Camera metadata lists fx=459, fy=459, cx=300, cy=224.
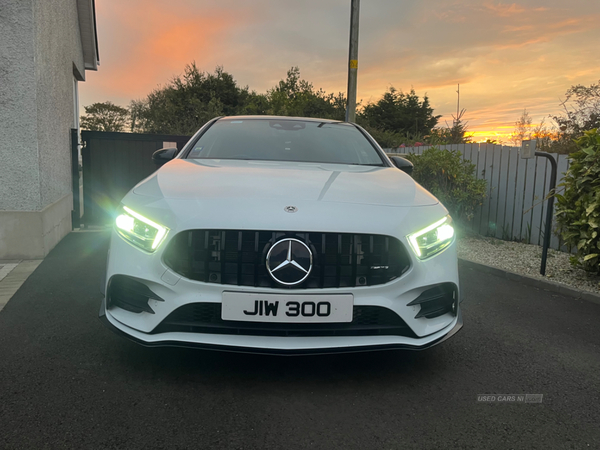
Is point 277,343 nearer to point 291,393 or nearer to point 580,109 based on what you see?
point 291,393

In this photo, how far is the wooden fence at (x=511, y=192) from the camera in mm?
6605

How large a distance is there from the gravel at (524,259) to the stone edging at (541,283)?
87 mm

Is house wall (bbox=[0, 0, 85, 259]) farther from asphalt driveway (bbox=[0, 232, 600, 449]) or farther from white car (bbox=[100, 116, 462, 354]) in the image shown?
white car (bbox=[100, 116, 462, 354])

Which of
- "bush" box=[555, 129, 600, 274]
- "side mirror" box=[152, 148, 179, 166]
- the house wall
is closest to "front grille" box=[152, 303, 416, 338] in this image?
"side mirror" box=[152, 148, 179, 166]

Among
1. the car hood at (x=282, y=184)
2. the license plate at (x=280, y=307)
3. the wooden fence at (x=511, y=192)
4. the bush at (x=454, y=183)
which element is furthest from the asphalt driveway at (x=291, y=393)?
the bush at (x=454, y=183)

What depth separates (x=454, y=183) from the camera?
7.10 meters

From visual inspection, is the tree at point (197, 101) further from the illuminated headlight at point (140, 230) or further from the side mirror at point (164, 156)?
the illuminated headlight at point (140, 230)

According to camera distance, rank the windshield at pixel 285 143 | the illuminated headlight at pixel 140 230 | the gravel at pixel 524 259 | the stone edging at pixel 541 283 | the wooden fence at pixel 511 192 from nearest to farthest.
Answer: the illuminated headlight at pixel 140 230
the windshield at pixel 285 143
the stone edging at pixel 541 283
the gravel at pixel 524 259
the wooden fence at pixel 511 192

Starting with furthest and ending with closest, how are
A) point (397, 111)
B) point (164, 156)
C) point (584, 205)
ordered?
1. point (397, 111)
2. point (584, 205)
3. point (164, 156)

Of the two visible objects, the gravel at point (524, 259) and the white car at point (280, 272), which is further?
the gravel at point (524, 259)

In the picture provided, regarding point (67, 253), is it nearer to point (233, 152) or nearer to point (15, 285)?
point (15, 285)

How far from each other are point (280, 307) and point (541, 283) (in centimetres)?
369

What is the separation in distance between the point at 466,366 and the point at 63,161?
6.60 metres

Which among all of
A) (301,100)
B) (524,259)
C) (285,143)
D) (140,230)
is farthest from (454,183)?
(301,100)
